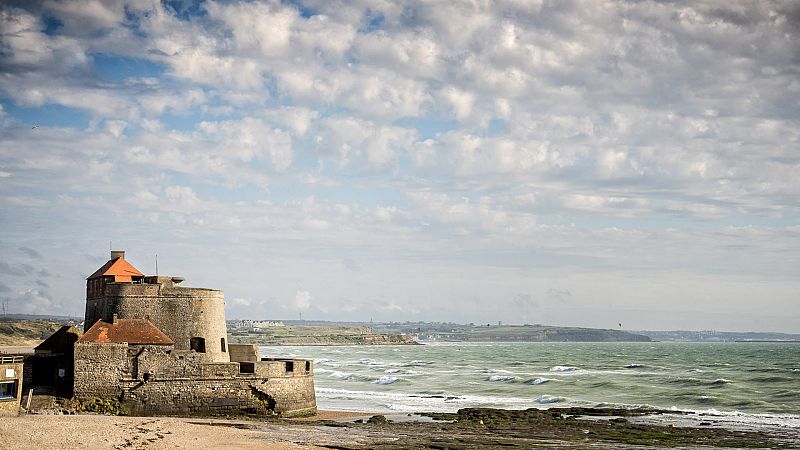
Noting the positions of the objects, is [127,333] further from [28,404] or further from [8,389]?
[8,389]

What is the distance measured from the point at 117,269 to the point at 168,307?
379 cm

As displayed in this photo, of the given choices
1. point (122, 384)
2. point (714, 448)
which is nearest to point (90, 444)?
point (122, 384)

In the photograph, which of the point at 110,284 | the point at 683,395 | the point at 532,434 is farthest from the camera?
the point at 683,395

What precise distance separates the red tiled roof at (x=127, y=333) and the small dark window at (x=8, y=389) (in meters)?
2.83

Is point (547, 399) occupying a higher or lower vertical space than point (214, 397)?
lower

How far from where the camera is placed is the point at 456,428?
3316 cm

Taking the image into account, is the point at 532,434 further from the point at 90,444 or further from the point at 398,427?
the point at 90,444

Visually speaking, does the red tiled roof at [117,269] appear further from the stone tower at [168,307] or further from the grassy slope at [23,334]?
the grassy slope at [23,334]

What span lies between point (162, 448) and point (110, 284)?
44.6 feet

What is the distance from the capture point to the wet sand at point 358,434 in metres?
25.9

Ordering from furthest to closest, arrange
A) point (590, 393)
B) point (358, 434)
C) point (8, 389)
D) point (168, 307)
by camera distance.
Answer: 1. point (590, 393)
2. point (168, 307)
3. point (8, 389)
4. point (358, 434)

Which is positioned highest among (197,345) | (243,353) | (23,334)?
(23,334)

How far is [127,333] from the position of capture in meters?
34.5

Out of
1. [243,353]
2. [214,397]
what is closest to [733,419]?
[243,353]
